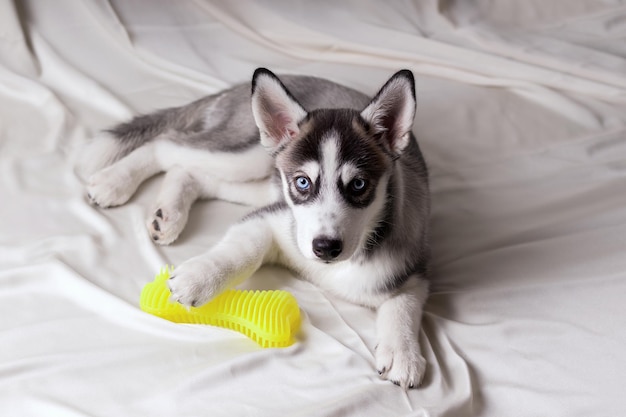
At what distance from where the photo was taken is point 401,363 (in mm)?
2322

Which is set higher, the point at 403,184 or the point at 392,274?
the point at 403,184

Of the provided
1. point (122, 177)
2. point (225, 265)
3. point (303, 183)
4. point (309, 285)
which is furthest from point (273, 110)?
point (122, 177)

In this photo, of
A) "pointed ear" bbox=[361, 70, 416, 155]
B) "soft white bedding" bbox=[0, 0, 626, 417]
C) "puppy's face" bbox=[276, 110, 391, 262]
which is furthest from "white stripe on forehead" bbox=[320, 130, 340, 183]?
"soft white bedding" bbox=[0, 0, 626, 417]

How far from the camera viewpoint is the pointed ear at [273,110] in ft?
7.98

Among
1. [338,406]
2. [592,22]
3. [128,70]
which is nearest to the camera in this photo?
[338,406]

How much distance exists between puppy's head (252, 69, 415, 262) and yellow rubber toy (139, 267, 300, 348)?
219 mm

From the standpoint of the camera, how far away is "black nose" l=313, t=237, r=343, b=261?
2230 mm

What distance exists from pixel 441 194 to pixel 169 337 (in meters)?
1.45

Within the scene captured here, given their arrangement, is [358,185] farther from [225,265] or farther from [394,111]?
[225,265]

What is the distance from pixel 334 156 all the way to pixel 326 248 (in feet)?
0.95

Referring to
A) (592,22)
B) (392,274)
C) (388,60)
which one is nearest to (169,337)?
(392,274)

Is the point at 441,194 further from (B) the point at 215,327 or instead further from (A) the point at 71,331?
(A) the point at 71,331

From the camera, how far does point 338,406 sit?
7.15 feet

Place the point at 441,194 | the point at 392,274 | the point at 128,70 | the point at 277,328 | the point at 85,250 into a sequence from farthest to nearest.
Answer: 1. the point at 128,70
2. the point at 441,194
3. the point at 85,250
4. the point at 392,274
5. the point at 277,328
